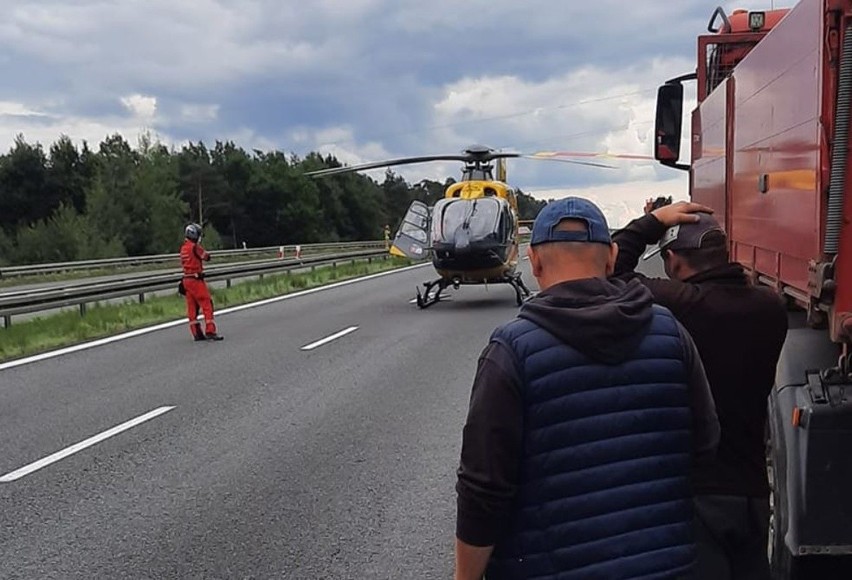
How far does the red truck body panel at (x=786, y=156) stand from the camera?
3.58 meters

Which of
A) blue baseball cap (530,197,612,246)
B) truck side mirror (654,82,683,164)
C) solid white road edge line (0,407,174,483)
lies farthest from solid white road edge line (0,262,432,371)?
blue baseball cap (530,197,612,246)

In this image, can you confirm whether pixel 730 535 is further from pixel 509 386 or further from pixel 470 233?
pixel 470 233

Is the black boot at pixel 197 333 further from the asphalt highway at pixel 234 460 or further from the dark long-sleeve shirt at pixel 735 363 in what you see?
the dark long-sleeve shirt at pixel 735 363

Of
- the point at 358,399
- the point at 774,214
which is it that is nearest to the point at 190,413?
the point at 358,399

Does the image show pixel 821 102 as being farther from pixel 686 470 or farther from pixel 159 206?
pixel 159 206

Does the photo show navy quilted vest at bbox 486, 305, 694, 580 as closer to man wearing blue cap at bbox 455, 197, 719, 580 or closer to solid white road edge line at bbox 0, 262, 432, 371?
man wearing blue cap at bbox 455, 197, 719, 580

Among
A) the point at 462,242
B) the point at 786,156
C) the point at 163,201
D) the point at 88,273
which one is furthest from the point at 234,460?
the point at 163,201

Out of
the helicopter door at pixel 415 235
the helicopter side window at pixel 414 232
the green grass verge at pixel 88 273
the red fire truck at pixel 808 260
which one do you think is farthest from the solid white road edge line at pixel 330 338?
the green grass verge at pixel 88 273

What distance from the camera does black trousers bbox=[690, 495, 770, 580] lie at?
11.1 ft

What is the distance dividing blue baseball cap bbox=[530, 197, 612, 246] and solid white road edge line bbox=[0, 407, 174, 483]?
223 inches

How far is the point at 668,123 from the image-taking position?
9242 millimetres

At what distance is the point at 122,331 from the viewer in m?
16.7

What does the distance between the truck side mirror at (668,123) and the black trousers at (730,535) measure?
6210 millimetres

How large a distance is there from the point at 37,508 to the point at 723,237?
4.76 m
